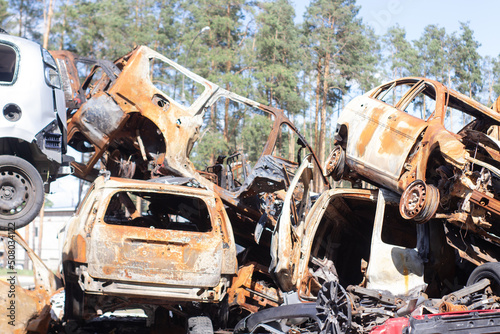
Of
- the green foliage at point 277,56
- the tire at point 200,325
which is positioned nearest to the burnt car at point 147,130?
the tire at point 200,325

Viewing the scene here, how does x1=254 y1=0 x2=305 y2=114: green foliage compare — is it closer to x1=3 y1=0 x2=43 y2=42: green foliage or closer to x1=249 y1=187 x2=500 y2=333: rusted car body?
x1=3 y1=0 x2=43 y2=42: green foliage

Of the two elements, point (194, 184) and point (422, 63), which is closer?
point (194, 184)

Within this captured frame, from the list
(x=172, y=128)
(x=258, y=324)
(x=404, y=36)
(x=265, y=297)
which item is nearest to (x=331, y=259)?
(x=265, y=297)

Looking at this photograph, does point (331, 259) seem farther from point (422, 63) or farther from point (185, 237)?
point (422, 63)

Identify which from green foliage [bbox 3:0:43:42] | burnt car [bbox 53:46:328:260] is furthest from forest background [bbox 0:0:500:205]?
burnt car [bbox 53:46:328:260]

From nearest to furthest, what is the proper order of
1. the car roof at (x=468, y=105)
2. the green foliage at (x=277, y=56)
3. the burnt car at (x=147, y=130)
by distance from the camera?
the car roof at (x=468, y=105)
the burnt car at (x=147, y=130)
the green foliage at (x=277, y=56)

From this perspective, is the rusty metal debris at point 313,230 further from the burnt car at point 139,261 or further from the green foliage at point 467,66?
the green foliage at point 467,66

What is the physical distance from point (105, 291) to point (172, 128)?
3.14 meters

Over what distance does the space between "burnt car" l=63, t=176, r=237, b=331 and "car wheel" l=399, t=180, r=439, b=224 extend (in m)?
1.87

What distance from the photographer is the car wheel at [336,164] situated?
7.55 m

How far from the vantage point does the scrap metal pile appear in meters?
5.60

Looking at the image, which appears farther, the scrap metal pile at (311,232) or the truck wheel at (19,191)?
the truck wheel at (19,191)

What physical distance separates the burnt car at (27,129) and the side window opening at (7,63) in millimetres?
25

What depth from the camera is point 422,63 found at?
36750 mm
